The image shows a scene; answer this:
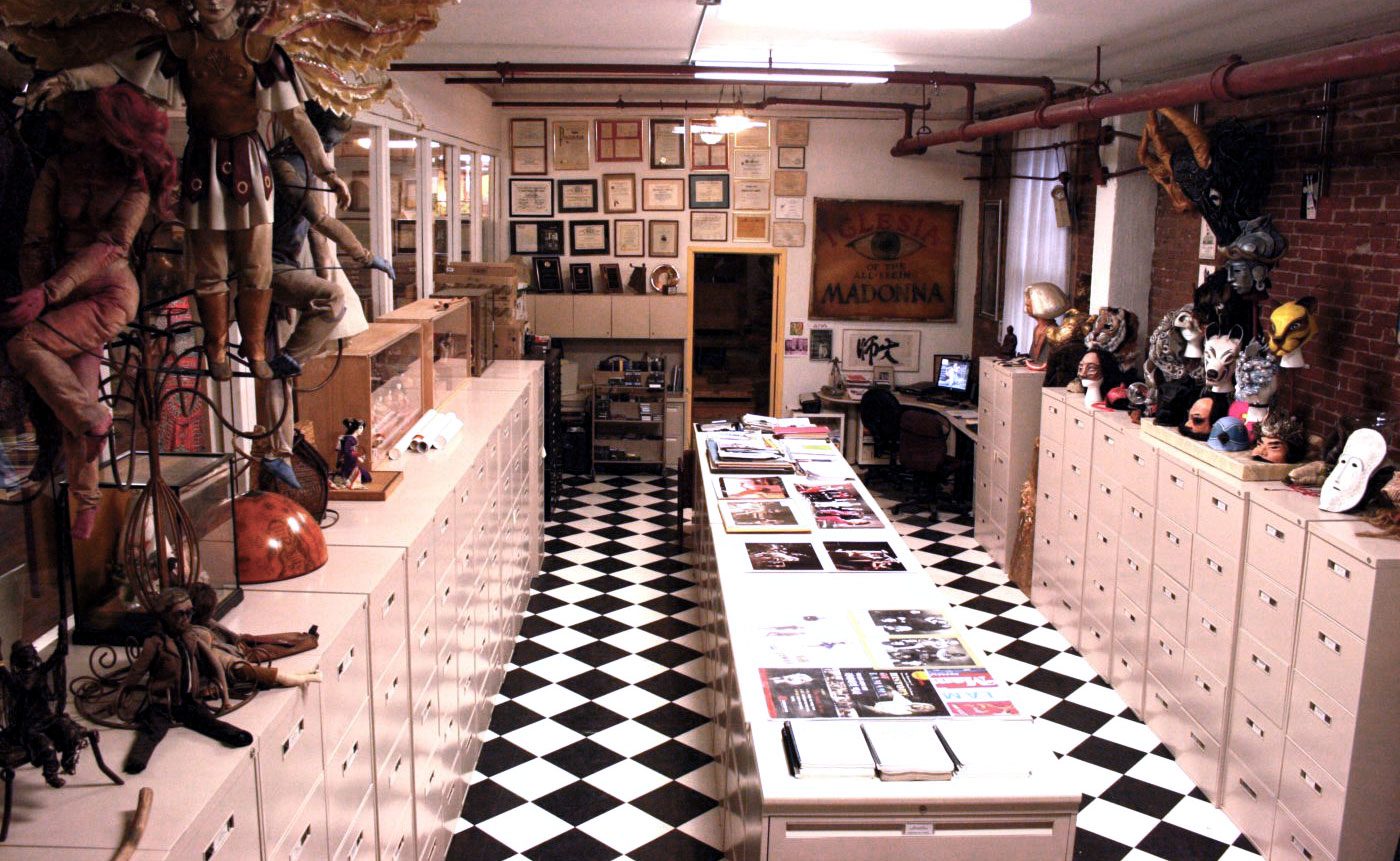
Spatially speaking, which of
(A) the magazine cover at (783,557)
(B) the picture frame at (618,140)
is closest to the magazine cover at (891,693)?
(A) the magazine cover at (783,557)

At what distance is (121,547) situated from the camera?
9.09ft

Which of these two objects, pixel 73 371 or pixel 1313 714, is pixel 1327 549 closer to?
pixel 1313 714

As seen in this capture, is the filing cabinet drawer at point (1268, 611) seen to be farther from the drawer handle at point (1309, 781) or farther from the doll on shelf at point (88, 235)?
the doll on shelf at point (88, 235)

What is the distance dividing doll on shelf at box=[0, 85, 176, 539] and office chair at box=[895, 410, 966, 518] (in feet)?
25.9

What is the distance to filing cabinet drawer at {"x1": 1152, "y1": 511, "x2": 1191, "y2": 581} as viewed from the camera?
5660mm

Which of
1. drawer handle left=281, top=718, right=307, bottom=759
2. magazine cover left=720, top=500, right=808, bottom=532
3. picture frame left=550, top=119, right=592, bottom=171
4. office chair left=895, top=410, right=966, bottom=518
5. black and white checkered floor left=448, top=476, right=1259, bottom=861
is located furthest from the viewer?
picture frame left=550, top=119, right=592, bottom=171

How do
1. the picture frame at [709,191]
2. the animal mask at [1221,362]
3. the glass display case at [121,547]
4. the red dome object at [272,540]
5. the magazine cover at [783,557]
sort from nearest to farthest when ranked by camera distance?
the glass display case at [121,547] < the red dome object at [272,540] < the magazine cover at [783,557] < the animal mask at [1221,362] < the picture frame at [709,191]

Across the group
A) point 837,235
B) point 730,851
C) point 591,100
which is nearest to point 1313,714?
point 730,851

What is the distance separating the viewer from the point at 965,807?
129 inches

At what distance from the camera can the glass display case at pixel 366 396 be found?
4.51 meters

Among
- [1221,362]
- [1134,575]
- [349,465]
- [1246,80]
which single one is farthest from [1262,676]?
[349,465]

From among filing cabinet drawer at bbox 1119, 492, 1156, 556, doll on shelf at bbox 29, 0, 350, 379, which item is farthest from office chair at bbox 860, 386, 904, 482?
doll on shelf at bbox 29, 0, 350, 379

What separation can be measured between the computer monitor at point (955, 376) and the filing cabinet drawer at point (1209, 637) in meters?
5.38

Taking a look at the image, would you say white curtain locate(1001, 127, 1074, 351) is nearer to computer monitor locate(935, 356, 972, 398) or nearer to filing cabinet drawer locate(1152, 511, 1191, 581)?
computer monitor locate(935, 356, 972, 398)
